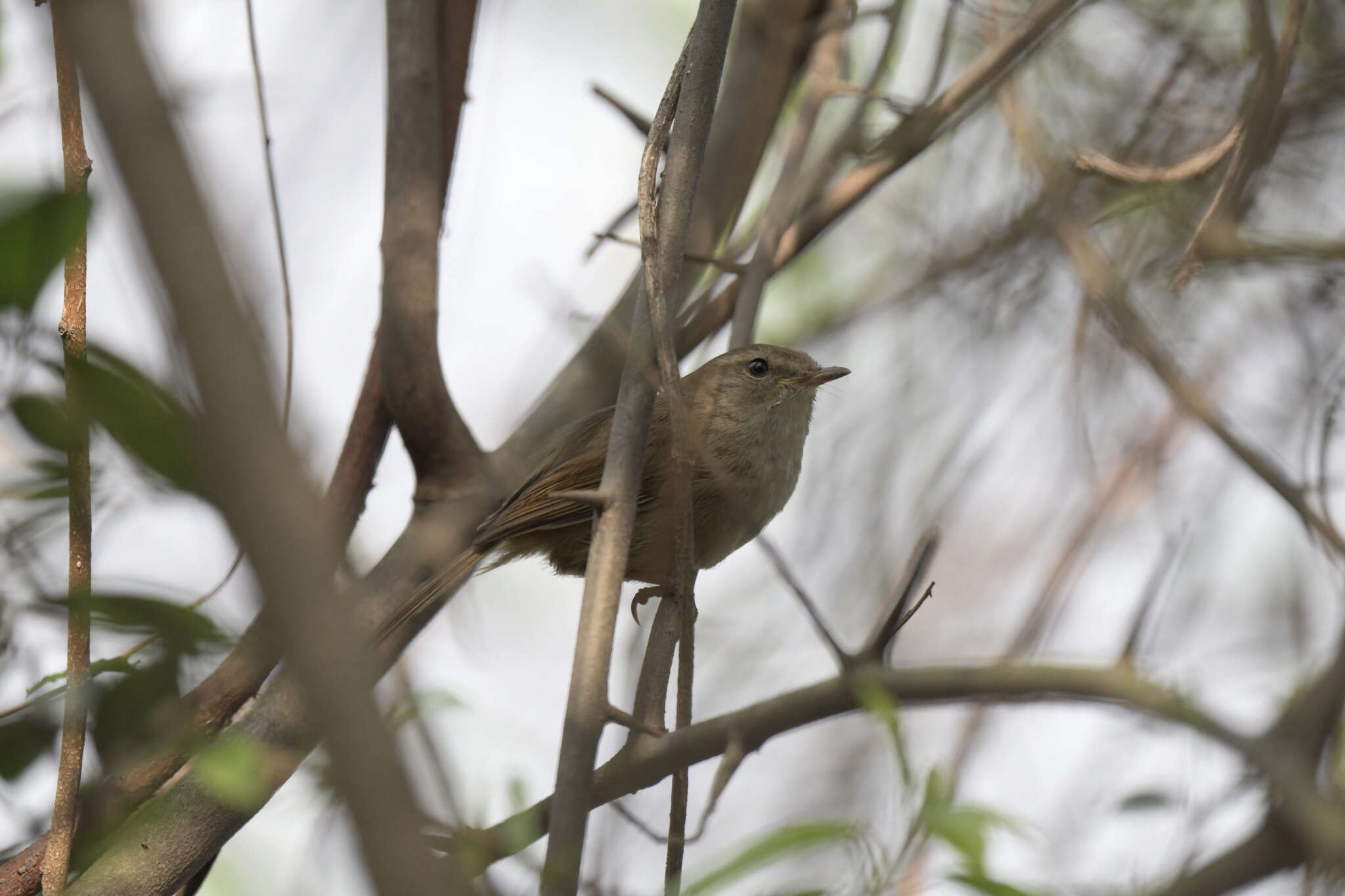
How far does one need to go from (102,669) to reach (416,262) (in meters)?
1.41

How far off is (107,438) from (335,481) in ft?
3.82

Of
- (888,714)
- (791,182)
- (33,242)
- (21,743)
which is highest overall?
(791,182)

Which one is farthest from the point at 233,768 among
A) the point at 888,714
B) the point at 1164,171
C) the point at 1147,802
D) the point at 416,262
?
the point at 1164,171

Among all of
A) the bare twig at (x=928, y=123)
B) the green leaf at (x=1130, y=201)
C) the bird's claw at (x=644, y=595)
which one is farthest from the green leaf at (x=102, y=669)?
the green leaf at (x=1130, y=201)

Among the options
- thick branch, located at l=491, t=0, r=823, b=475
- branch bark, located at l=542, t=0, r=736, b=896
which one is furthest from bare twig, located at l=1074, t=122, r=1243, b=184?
Result: branch bark, located at l=542, t=0, r=736, b=896

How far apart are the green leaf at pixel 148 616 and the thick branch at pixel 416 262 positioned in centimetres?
116

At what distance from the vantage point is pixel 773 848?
160 centimetres

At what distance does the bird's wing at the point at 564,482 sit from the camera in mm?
3807

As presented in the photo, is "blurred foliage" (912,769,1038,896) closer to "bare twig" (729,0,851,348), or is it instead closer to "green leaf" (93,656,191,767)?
"green leaf" (93,656,191,767)

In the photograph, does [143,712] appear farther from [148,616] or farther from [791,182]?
[791,182]

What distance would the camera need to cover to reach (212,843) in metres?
2.46

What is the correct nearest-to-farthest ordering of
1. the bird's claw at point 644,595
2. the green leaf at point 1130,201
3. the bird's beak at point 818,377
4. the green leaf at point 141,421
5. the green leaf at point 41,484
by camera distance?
1. the green leaf at point 141,421
2. the green leaf at point 41,484
3. the bird's claw at point 644,595
4. the green leaf at point 1130,201
5. the bird's beak at point 818,377

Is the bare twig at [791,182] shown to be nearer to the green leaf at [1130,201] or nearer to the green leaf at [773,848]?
the green leaf at [1130,201]

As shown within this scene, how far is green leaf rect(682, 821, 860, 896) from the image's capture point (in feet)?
5.12
